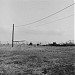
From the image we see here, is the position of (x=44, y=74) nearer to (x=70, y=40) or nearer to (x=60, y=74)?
(x=60, y=74)

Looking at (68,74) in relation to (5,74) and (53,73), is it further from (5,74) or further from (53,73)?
(5,74)

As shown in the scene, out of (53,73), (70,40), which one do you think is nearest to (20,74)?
(53,73)

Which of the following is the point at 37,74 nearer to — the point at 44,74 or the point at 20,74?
the point at 44,74

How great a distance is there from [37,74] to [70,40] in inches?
1877

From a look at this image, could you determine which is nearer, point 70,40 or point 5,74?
point 5,74

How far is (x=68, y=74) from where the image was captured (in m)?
6.98

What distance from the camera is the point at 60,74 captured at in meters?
7.09

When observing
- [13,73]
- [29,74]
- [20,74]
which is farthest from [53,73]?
[13,73]

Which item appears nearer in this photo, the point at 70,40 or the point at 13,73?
the point at 13,73

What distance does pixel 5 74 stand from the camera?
7.12m

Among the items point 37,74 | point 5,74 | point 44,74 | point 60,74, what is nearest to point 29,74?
point 37,74

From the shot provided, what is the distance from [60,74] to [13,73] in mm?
3020

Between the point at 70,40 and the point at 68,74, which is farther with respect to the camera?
the point at 70,40

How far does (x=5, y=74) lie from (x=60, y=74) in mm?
3449
